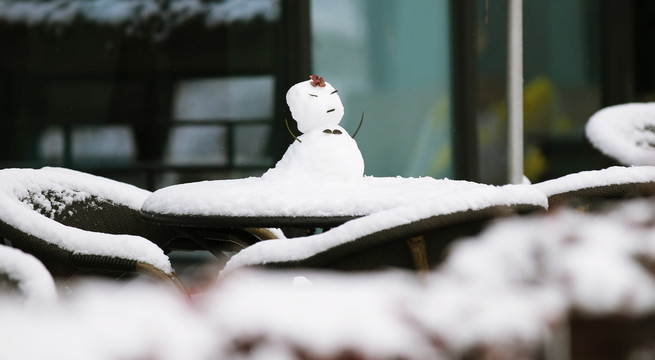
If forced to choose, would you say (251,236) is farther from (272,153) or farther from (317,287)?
(272,153)

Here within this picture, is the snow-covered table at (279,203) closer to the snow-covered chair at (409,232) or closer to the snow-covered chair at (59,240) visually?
the snow-covered chair at (59,240)

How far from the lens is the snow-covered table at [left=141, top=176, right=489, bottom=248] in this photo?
159 centimetres

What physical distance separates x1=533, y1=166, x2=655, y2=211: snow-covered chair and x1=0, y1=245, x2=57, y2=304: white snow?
41.0 inches

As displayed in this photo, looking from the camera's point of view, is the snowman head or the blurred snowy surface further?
the snowman head

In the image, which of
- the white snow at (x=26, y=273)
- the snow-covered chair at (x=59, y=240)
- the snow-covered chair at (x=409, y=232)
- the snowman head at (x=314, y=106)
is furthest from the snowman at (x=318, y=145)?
the white snow at (x=26, y=273)

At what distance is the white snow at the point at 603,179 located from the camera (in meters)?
1.53

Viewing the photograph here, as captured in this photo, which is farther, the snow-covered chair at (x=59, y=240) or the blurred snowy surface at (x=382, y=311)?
the snow-covered chair at (x=59, y=240)

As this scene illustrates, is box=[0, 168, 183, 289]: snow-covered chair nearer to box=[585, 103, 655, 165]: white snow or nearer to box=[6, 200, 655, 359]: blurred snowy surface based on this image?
box=[6, 200, 655, 359]: blurred snowy surface

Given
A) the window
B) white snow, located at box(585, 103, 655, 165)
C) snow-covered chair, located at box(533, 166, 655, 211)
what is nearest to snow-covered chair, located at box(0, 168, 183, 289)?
snow-covered chair, located at box(533, 166, 655, 211)

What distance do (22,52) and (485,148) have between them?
338cm

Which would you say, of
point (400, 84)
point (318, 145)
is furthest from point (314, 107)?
point (400, 84)

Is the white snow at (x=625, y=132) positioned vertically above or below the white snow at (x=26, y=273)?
below

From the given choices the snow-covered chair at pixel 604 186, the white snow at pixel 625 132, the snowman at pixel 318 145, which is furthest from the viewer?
the white snow at pixel 625 132

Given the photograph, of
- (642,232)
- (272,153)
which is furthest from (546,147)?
(642,232)
